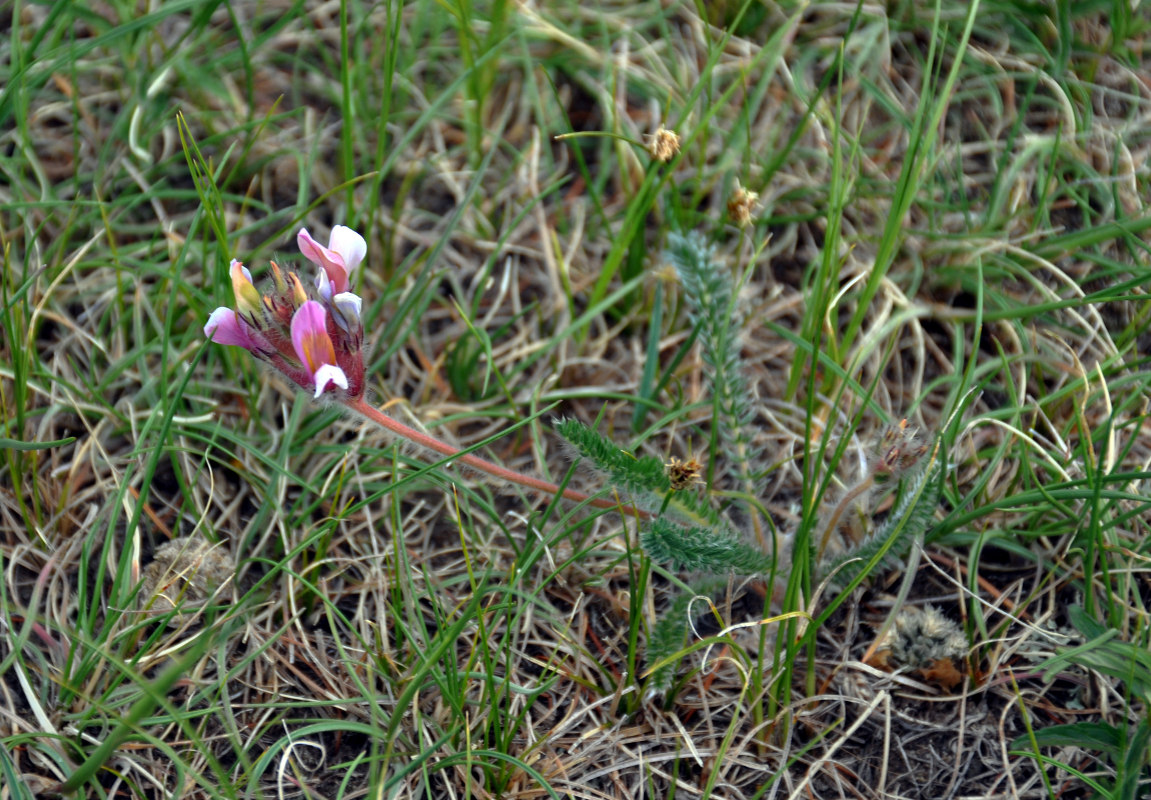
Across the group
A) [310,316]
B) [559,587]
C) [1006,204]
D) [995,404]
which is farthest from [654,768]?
[1006,204]

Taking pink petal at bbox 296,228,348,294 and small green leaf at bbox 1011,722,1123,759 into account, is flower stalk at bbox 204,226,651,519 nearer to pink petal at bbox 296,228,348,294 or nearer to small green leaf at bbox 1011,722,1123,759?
pink petal at bbox 296,228,348,294

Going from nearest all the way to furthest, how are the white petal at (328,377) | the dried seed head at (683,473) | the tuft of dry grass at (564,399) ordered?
the white petal at (328,377) → the dried seed head at (683,473) → the tuft of dry grass at (564,399)

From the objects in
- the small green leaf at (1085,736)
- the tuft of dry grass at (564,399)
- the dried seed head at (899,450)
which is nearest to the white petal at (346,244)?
the tuft of dry grass at (564,399)

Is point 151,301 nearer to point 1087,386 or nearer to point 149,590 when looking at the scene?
point 149,590

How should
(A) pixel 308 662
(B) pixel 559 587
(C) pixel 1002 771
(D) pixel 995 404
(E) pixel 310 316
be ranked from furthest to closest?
(D) pixel 995 404 < (B) pixel 559 587 < (A) pixel 308 662 < (C) pixel 1002 771 < (E) pixel 310 316

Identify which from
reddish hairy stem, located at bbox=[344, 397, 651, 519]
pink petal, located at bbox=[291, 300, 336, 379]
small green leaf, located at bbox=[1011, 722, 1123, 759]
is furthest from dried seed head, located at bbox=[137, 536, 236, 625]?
small green leaf, located at bbox=[1011, 722, 1123, 759]

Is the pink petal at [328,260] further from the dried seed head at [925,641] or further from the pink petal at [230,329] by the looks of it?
the dried seed head at [925,641]
